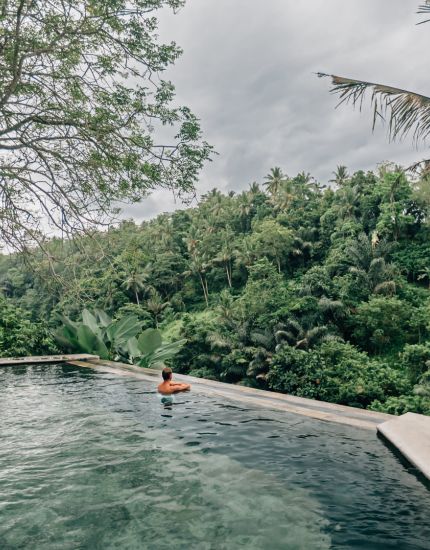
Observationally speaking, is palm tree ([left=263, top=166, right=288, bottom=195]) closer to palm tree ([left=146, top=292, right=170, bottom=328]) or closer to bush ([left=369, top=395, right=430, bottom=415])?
palm tree ([left=146, top=292, right=170, bottom=328])

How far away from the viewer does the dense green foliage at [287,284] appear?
1377 centimetres

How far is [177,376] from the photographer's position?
9109mm

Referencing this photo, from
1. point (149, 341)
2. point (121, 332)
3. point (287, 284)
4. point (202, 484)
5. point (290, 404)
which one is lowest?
point (202, 484)

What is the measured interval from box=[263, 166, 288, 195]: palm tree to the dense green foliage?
0.16 metres

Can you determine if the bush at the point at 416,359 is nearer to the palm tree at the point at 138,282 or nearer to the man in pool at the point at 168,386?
the man in pool at the point at 168,386

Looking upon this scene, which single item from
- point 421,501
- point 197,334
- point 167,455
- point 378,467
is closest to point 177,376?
point 167,455

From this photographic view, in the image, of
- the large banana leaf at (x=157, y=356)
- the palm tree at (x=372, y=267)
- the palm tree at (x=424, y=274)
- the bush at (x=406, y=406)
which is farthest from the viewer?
the palm tree at (x=424, y=274)

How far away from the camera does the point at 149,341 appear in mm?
12125

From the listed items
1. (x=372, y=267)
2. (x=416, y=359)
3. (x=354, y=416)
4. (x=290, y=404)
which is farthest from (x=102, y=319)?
(x=372, y=267)

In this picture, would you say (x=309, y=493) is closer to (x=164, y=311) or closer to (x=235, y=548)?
(x=235, y=548)

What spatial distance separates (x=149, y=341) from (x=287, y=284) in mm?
23144

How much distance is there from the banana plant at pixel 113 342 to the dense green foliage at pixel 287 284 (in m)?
0.84

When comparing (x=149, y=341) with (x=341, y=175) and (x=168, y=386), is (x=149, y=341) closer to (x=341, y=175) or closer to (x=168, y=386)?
(x=168, y=386)

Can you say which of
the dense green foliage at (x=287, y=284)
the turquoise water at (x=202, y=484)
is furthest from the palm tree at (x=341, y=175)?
the turquoise water at (x=202, y=484)
